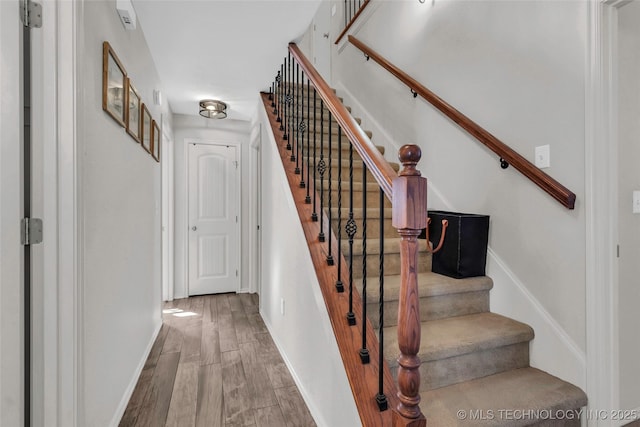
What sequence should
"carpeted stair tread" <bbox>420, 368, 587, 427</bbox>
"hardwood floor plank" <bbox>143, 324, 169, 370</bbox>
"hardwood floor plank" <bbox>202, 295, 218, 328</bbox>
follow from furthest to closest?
"hardwood floor plank" <bbox>202, 295, 218, 328</bbox> < "hardwood floor plank" <bbox>143, 324, 169, 370</bbox> < "carpeted stair tread" <bbox>420, 368, 587, 427</bbox>

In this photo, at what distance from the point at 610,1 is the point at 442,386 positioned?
1.78 metres

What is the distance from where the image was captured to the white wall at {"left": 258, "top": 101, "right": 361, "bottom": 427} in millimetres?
1366

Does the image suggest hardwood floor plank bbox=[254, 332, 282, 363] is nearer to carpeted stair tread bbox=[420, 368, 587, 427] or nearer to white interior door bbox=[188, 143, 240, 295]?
carpeted stair tread bbox=[420, 368, 587, 427]

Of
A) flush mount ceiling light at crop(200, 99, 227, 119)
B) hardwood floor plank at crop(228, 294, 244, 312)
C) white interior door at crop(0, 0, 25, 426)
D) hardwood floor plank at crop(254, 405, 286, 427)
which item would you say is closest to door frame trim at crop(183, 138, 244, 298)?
hardwood floor plank at crop(228, 294, 244, 312)

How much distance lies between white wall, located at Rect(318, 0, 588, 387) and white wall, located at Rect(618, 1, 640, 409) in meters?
0.18

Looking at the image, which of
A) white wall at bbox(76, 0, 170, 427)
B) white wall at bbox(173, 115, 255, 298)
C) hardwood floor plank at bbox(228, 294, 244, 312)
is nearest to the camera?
white wall at bbox(76, 0, 170, 427)

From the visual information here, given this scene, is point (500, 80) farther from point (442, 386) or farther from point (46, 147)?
A: point (46, 147)

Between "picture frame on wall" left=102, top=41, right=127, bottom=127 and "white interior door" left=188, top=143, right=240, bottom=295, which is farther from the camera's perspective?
"white interior door" left=188, top=143, right=240, bottom=295

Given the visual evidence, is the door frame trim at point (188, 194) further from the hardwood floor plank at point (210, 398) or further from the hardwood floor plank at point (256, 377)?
the hardwood floor plank at point (210, 398)

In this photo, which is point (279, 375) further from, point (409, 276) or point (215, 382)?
point (409, 276)

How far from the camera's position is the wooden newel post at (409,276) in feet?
2.89

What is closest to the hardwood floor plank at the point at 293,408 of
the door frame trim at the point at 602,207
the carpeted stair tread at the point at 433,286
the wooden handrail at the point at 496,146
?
→ the carpeted stair tread at the point at 433,286

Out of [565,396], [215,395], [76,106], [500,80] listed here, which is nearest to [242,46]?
[76,106]

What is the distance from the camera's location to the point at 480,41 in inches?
73.2
